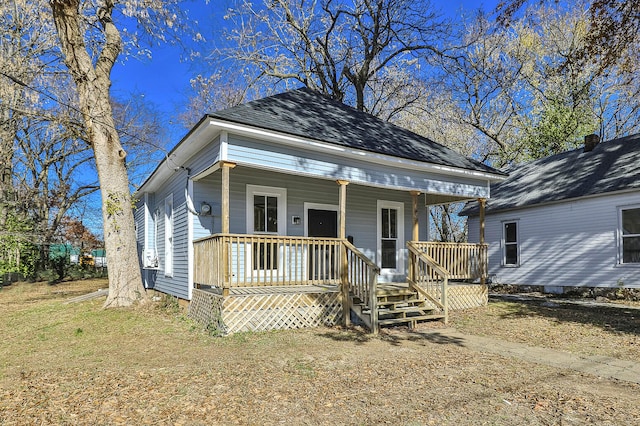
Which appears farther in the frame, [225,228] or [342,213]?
[342,213]

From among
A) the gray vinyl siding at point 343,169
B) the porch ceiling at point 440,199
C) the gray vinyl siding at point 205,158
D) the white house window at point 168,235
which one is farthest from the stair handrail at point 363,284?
the white house window at point 168,235

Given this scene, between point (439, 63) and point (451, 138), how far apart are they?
22.4 ft

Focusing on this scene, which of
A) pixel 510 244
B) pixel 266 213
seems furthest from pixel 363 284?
pixel 510 244

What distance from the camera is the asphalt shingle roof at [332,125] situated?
7945 mm

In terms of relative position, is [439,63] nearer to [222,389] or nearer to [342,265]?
[342,265]

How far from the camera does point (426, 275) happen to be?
9344 mm

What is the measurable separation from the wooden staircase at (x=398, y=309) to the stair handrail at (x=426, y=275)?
0.14m

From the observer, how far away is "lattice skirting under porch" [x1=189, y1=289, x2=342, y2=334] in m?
7.04

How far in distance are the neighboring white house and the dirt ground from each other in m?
1.82

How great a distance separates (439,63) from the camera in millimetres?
17859

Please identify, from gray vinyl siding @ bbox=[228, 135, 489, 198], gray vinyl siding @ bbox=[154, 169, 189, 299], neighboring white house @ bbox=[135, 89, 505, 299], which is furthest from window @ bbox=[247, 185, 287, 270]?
gray vinyl siding @ bbox=[228, 135, 489, 198]

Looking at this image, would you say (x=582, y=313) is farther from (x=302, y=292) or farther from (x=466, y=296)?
(x=302, y=292)

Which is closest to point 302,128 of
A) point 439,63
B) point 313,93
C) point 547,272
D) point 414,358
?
point 313,93

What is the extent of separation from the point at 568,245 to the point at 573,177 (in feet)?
8.25
